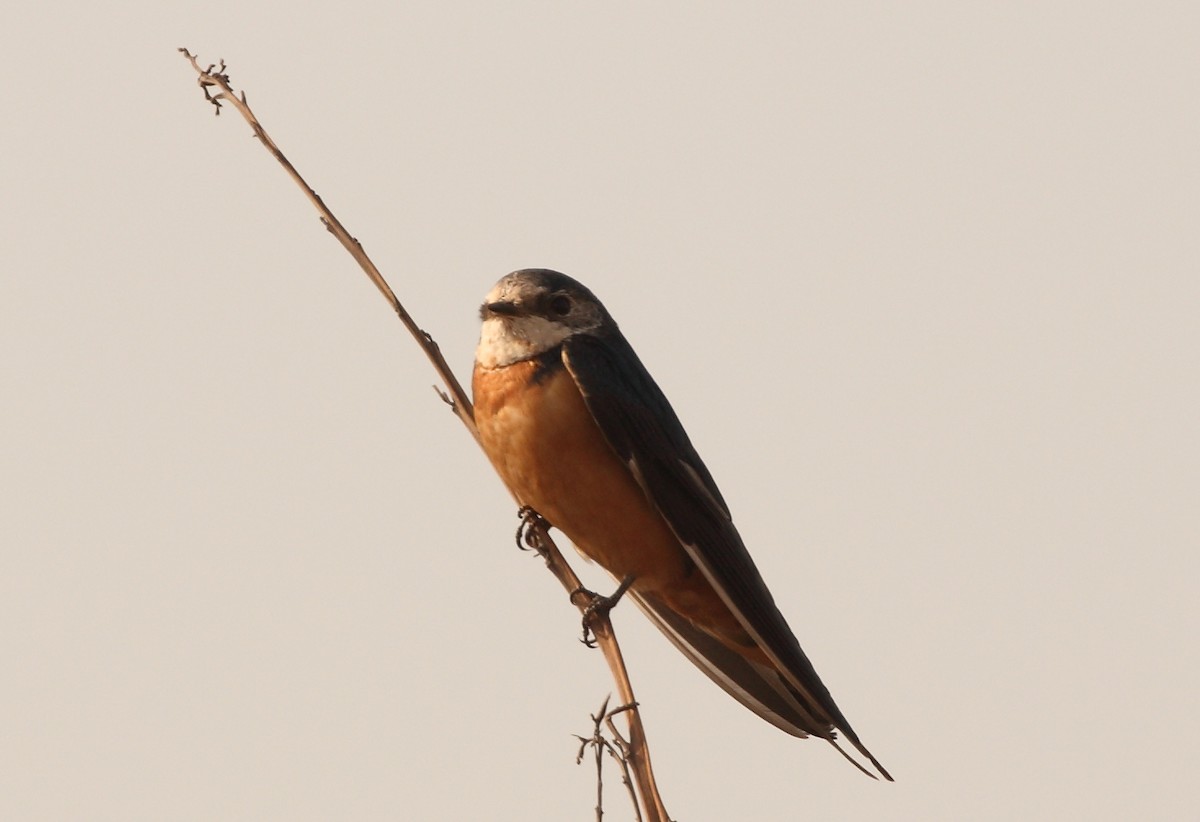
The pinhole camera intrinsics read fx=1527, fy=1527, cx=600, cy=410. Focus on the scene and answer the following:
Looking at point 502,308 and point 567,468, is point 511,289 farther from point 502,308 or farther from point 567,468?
point 567,468

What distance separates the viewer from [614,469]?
6.05 metres

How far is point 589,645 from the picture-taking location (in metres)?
5.86

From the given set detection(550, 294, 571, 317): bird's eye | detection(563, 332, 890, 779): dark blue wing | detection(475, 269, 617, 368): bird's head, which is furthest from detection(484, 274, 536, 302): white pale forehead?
detection(563, 332, 890, 779): dark blue wing

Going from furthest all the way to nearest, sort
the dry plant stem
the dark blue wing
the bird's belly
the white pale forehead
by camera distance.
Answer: the white pale forehead, the dark blue wing, the bird's belly, the dry plant stem

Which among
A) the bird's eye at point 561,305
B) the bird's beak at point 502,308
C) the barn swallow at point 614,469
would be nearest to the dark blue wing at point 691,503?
the barn swallow at point 614,469

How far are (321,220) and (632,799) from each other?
7.32 ft

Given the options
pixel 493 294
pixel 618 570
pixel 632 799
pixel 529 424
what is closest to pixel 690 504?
pixel 618 570

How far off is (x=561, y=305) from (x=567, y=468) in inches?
28.9

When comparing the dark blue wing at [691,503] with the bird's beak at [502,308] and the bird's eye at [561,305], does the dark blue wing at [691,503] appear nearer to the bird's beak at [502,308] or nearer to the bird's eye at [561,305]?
the bird's eye at [561,305]

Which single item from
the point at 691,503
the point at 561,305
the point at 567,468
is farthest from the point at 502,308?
the point at 691,503

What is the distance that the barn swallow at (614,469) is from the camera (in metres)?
5.96

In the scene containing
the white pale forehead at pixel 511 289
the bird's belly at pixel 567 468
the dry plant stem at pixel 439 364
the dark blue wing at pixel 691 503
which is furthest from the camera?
the white pale forehead at pixel 511 289

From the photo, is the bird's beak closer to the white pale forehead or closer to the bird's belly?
the white pale forehead

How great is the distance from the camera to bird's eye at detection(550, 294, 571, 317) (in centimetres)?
625
